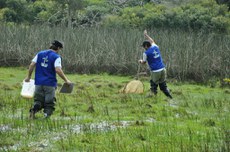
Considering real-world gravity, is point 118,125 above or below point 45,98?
below

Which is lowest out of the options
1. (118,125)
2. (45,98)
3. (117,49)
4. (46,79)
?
(117,49)

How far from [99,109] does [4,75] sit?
8.10m

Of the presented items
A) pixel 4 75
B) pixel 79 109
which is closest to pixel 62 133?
pixel 79 109

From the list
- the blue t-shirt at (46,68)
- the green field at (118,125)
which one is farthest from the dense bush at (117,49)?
the blue t-shirt at (46,68)

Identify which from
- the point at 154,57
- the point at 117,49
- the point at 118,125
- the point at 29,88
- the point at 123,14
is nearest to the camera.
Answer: the point at 118,125

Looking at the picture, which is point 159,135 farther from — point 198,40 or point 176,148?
point 198,40

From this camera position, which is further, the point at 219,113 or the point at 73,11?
the point at 73,11

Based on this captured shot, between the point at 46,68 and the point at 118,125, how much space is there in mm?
1709

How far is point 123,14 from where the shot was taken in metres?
33.1

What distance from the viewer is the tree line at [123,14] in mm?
29328

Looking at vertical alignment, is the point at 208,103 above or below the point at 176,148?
below

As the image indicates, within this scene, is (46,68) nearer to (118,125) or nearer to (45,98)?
(45,98)

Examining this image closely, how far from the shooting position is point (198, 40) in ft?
58.6

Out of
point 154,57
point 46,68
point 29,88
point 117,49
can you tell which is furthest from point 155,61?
point 117,49
